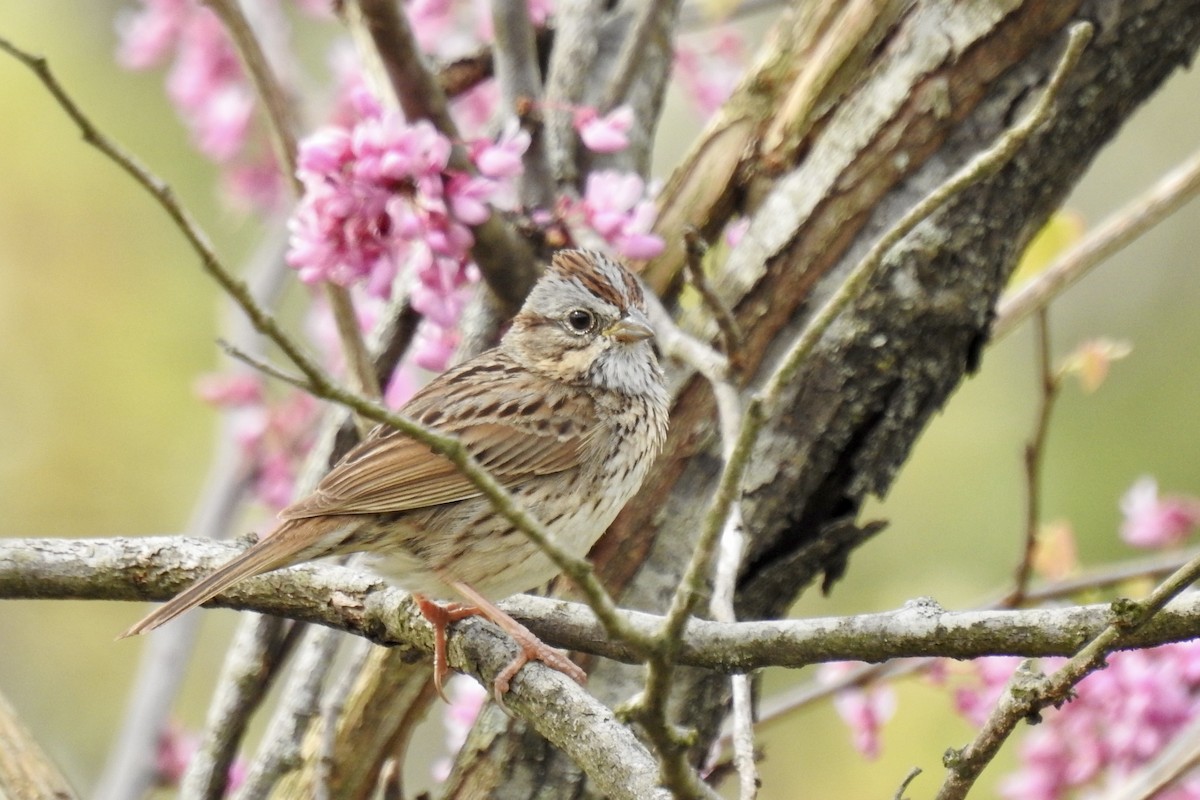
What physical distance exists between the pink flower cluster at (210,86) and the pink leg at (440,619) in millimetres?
2769

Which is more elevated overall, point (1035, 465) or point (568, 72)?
point (568, 72)

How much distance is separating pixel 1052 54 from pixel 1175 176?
0.70 meters

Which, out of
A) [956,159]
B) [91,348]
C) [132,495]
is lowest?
[956,159]

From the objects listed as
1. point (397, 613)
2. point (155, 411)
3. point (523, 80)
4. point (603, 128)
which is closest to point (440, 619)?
point (397, 613)

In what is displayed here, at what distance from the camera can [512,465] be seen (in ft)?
11.4

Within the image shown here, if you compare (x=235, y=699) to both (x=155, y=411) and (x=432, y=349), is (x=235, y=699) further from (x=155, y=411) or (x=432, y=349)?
(x=155, y=411)

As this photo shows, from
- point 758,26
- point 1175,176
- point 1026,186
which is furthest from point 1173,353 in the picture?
point 1026,186

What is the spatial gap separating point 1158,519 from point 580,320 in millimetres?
2254

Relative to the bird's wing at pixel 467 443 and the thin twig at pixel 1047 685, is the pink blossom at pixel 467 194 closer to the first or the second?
the bird's wing at pixel 467 443

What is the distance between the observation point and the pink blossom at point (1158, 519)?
4719 millimetres

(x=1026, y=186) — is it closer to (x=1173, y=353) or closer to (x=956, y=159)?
(x=956, y=159)

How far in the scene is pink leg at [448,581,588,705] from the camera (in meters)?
2.78

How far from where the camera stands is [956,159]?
359 centimetres

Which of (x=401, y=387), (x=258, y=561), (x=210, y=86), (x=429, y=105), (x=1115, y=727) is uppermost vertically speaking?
(x=210, y=86)
